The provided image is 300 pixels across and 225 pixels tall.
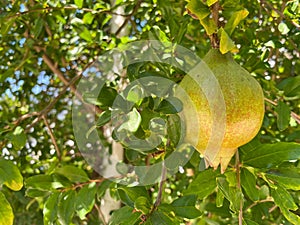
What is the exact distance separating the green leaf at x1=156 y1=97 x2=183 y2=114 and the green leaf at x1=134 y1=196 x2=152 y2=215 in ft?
0.46

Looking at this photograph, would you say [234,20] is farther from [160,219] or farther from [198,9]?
[160,219]

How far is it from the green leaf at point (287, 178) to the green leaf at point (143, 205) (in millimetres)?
191

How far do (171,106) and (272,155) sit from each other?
19 cm

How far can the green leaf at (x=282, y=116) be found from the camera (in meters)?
0.94

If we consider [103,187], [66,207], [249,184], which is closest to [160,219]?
[249,184]

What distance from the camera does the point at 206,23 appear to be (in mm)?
686

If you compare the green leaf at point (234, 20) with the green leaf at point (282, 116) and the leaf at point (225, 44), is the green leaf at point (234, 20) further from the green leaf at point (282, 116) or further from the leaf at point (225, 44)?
the green leaf at point (282, 116)

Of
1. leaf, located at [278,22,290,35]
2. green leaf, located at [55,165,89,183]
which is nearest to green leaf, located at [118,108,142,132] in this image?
green leaf, located at [55,165,89,183]

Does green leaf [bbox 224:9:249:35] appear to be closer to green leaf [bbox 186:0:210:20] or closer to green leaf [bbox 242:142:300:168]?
green leaf [bbox 186:0:210:20]

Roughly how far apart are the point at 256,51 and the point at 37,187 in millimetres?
552

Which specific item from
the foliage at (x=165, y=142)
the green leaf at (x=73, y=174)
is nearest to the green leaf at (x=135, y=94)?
the foliage at (x=165, y=142)

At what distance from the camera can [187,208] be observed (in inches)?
33.3

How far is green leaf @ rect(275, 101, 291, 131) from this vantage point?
94cm

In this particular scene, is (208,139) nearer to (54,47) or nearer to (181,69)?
A: (181,69)
